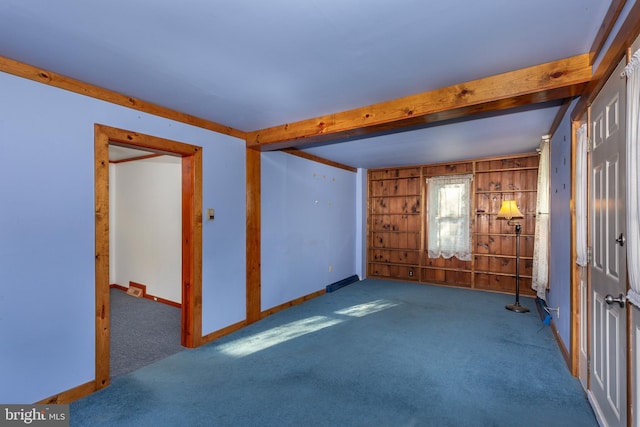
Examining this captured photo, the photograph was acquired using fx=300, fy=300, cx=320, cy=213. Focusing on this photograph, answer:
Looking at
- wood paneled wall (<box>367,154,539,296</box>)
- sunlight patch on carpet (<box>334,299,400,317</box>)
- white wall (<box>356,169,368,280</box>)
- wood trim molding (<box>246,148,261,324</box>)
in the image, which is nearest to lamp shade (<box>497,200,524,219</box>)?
wood paneled wall (<box>367,154,539,296</box>)

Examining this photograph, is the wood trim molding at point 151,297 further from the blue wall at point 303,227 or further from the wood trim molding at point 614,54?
the wood trim molding at point 614,54

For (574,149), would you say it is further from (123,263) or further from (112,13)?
(123,263)

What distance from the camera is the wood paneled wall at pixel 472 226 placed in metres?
5.20

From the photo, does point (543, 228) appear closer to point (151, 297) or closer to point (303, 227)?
point (303, 227)

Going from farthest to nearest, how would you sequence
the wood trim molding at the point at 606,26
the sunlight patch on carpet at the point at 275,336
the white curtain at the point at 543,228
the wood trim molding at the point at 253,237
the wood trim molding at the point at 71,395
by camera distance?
the white curtain at the point at 543,228 < the wood trim molding at the point at 253,237 < the sunlight patch on carpet at the point at 275,336 < the wood trim molding at the point at 71,395 < the wood trim molding at the point at 606,26

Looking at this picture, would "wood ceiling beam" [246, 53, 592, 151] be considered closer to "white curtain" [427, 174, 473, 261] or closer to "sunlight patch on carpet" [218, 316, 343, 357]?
"sunlight patch on carpet" [218, 316, 343, 357]

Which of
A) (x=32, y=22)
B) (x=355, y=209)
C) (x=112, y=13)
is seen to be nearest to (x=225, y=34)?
(x=112, y=13)

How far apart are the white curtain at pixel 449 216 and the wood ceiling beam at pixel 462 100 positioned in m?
3.43

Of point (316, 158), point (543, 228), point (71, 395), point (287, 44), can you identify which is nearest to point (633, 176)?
point (287, 44)

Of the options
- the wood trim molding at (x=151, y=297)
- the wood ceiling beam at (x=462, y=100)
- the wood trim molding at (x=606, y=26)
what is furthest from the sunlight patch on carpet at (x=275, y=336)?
the wood trim molding at (x=606, y=26)

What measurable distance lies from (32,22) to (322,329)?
352 centimetres

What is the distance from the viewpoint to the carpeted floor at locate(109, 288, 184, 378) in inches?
113

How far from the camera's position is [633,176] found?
1.29 metres

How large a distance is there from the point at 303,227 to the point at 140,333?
258cm
